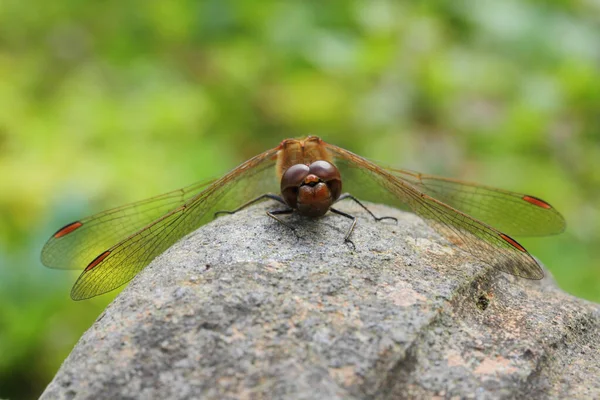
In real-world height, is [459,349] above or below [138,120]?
below

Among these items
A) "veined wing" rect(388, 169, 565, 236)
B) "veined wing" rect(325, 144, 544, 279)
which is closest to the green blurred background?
"veined wing" rect(388, 169, 565, 236)

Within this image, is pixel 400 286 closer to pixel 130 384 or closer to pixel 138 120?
pixel 130 384

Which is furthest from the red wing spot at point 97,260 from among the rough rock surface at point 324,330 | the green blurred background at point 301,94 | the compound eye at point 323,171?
the green blurred background at point 301,94

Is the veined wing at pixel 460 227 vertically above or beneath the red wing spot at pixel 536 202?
beneath

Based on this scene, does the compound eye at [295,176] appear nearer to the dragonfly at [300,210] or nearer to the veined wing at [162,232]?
the dragonfly at [300,210]

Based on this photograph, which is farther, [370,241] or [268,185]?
[268,185]

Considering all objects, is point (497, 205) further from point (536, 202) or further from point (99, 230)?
point (99, 230)

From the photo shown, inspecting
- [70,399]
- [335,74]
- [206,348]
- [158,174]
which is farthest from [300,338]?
[335,74]
